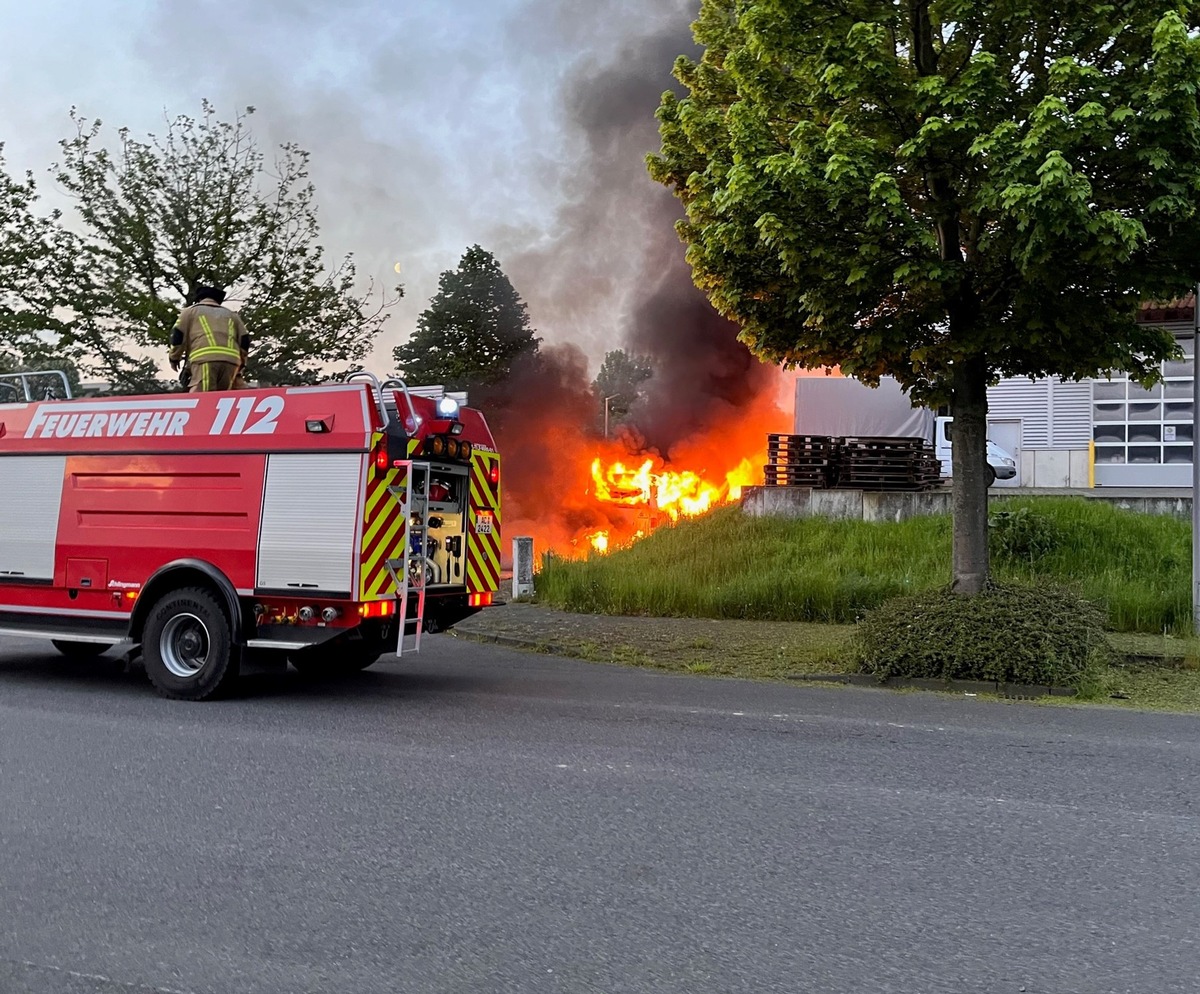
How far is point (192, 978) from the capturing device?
3.14 meters

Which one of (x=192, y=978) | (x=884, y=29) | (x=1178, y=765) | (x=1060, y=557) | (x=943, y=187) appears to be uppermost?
(x=884, y=29)

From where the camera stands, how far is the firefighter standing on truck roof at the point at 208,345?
30.7ft

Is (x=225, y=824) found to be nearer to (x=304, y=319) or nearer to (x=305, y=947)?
(x=305, y=947)

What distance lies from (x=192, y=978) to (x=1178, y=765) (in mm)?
5206

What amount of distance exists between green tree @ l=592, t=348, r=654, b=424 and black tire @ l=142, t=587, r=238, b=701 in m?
19.8

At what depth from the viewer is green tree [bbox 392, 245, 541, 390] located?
40312 millimetres

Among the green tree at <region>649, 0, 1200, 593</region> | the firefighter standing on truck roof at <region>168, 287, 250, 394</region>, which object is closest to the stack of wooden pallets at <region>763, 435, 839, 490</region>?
the green tree at <region>649, 0, 1200, 593</region>

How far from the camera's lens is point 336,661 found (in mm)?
9352

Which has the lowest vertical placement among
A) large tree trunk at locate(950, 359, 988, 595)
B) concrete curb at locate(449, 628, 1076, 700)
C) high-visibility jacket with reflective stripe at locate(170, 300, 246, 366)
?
concrete curb at locate(449, 628, 1076, 700)

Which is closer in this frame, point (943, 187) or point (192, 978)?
point (192, 978)

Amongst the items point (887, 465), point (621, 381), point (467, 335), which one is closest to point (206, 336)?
point (887, 465)

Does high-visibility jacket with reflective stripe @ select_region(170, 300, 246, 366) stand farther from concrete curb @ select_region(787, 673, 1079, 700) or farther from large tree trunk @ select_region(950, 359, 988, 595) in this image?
large tree trunk @ select_region(950, 359, 988, 595)

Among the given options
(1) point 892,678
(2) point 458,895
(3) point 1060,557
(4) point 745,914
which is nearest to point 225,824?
(2) point 458,895

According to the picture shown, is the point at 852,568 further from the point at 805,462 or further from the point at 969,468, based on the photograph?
the point at 969,468
